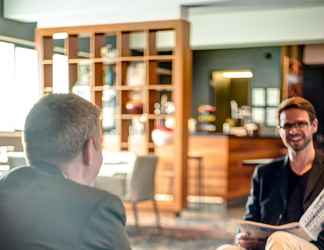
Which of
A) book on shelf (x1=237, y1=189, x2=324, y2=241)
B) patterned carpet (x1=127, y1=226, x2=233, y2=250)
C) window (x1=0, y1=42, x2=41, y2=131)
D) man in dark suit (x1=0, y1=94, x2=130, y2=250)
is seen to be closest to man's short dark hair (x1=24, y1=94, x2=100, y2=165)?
man in dark suit (x1=0, y1=94, x2=130, y2=250)

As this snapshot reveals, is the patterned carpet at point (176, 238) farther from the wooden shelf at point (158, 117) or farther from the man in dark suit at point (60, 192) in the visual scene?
the man in dark suit at point (60, 192)

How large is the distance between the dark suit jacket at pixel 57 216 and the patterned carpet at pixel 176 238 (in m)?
4.12

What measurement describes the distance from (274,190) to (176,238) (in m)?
3.25

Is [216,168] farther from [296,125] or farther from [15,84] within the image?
[15,84]

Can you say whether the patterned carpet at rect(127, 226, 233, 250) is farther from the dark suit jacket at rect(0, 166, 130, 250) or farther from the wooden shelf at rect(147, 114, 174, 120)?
the dark suit jacket at rect(0, 166, 130, 250)

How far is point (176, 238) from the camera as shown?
592cm

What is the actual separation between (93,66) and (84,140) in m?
5.50

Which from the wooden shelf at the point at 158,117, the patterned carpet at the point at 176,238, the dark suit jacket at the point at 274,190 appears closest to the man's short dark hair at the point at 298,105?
the dark suit jacket at the point at 274,190

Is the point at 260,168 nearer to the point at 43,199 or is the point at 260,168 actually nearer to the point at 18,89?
the point at 18,89

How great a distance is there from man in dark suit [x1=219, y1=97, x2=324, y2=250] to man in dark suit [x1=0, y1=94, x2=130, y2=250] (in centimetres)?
147

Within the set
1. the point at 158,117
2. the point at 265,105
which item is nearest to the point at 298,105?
the point at 158,117

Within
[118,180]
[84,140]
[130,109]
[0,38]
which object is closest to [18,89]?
[0,38]

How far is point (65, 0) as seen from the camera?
674 centimetres

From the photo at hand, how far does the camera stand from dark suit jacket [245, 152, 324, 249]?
8.98 feet
